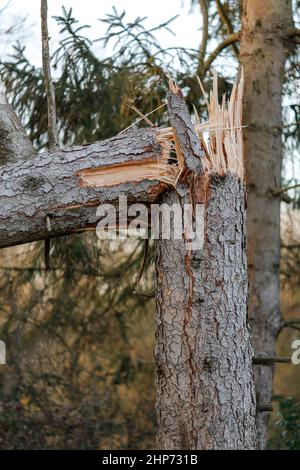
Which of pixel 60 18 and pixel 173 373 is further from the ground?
pixel 60 18

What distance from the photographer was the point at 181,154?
3.13 m

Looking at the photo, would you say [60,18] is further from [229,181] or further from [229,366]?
[229,366]

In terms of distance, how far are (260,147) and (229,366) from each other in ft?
7.63

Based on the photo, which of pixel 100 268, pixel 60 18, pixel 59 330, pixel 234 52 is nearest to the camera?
pixel 60 18

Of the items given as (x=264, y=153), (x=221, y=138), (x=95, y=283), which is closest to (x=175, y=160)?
(x=221, y=138)

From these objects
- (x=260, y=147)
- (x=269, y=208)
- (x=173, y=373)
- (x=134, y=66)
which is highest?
(x=134, y=66)

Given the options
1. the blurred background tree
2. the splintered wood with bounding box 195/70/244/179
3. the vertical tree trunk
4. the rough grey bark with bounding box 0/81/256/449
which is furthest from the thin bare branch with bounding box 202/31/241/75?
the rough grey bark with bounding box 0/81/256/449

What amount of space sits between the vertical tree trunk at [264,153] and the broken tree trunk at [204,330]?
190 cm

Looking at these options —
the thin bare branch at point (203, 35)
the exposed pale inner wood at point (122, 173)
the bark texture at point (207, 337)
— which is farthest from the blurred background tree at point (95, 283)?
the exposed pale inner wood at point (122, 173)

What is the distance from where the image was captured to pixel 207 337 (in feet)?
10.2

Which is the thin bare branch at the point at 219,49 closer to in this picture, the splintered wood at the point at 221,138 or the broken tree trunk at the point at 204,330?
the splintered wood at the point at 221,138

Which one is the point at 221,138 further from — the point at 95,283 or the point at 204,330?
the point at 95,283

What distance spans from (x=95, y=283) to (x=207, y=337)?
10.9 feet

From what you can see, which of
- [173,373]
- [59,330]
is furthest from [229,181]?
[59,330]
